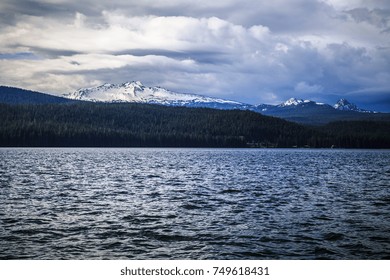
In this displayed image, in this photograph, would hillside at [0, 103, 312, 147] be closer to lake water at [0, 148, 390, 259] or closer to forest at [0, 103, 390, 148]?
forest at [0, 103, 390, 148]

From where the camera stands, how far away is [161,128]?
6048 inches

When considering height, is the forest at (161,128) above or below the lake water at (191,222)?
above

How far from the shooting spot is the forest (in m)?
123

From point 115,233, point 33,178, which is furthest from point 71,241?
point 33,178

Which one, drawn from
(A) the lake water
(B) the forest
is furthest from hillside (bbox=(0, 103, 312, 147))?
(A) the lake water

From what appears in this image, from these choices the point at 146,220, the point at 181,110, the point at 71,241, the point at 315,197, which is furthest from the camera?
the point at 181,110

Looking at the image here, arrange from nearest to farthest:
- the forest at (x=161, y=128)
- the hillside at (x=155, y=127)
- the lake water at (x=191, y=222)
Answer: the lake water at (x=191, y=222) < the forest at (x=161, y=128) < the hillside at (x=155, y=127)

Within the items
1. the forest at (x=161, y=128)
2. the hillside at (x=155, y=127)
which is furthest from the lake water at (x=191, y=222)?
the hillside at (x=155, y=127)

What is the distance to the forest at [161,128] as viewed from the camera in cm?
12269

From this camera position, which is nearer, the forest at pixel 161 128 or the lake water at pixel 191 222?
the lake water at pixel 191 222

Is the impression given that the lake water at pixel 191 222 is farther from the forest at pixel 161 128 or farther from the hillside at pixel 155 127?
the hillside at pixel 155 127
